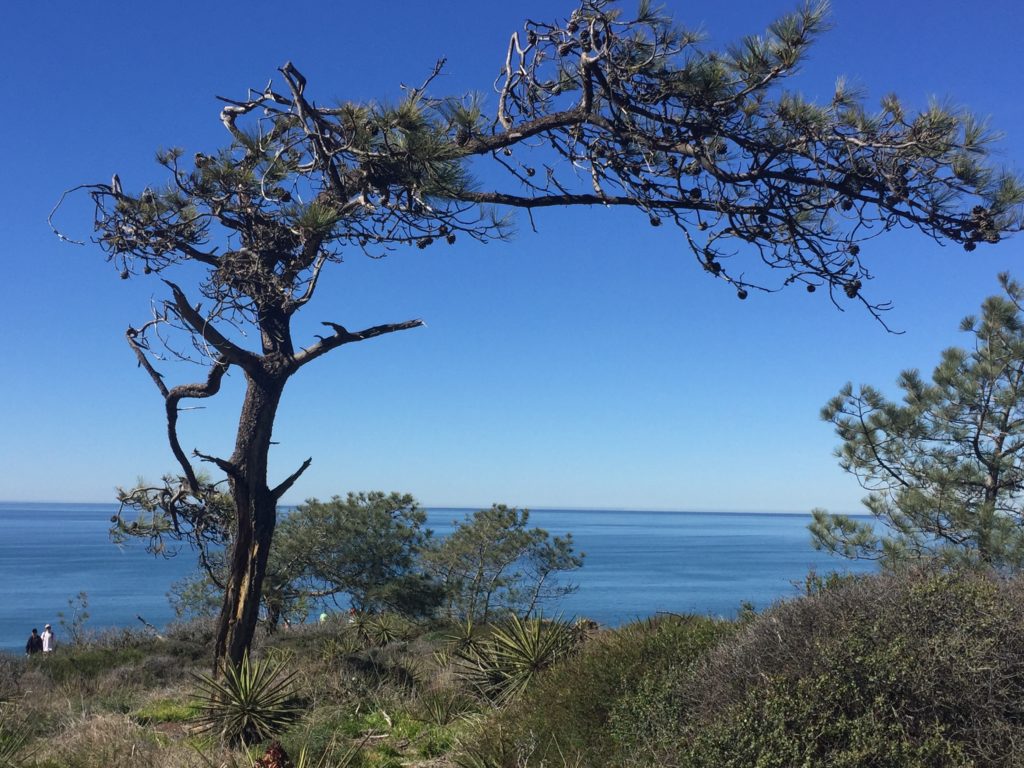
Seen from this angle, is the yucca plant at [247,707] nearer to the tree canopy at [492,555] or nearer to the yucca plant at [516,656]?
the yucca plant at [516,656]

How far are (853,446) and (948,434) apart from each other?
1.79 metres

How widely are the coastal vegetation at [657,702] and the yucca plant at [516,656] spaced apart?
22 mm

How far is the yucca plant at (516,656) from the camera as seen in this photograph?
8727mm

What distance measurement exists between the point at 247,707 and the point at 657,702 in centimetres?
439

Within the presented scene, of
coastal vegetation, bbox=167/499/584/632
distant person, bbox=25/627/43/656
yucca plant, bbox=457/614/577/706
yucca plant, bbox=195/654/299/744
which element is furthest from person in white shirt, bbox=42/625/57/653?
yucca plant, bbox=457/614/577/706

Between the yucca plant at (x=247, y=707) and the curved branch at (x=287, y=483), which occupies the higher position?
the curved branch at (x=287, y=483)

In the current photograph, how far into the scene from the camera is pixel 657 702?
18.9ft

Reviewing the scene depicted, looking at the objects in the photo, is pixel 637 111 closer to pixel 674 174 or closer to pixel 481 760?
pixel 674 174

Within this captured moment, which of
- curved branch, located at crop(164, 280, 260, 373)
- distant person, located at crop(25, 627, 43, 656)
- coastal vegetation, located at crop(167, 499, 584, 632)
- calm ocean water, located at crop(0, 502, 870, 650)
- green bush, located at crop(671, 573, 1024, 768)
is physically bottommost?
calm ocean water, located at crop(0, 502, 870, 650)

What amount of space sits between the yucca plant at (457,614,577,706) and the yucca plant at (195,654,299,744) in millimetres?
2013

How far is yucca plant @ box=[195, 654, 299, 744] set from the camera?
8.02m

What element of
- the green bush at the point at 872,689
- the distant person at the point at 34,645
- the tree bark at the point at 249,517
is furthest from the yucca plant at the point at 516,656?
the distant person at the point at 34,645

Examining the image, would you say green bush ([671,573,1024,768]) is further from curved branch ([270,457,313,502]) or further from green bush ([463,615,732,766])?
curved branch ([270,457,313,502])

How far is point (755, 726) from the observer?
4668mm
